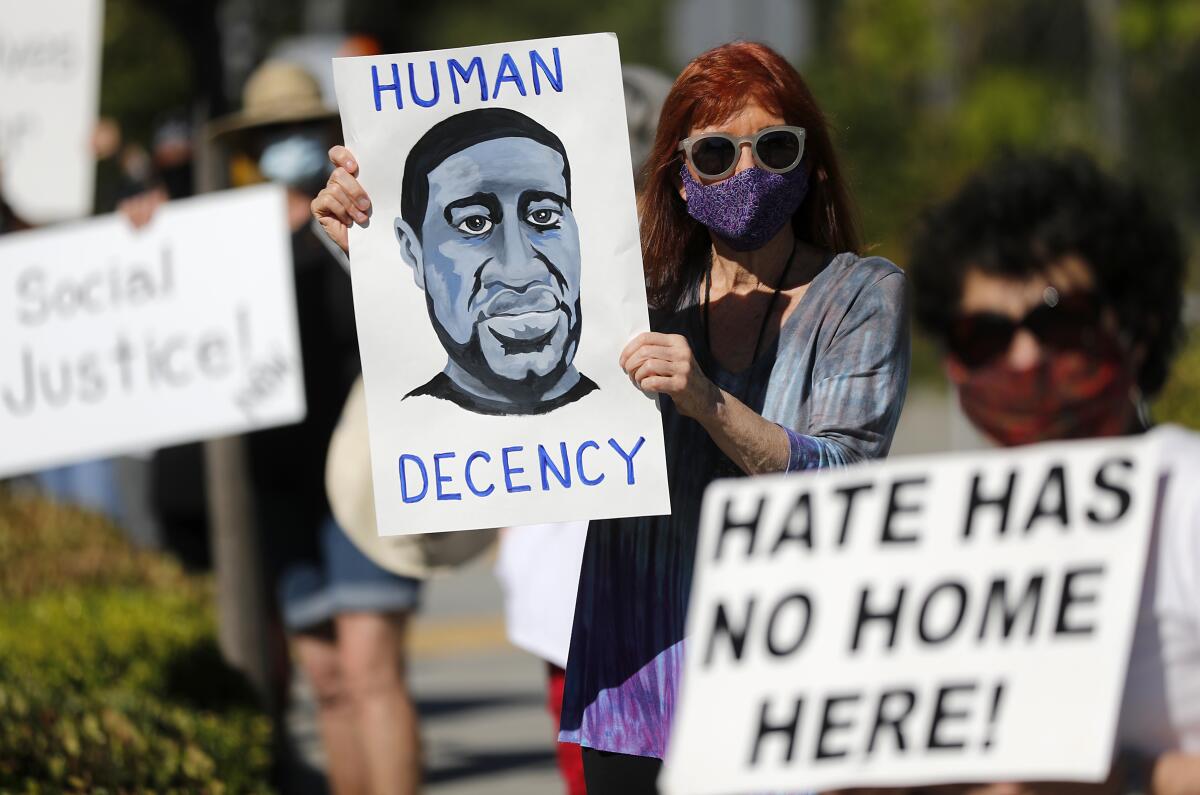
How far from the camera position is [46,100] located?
19.9 feet

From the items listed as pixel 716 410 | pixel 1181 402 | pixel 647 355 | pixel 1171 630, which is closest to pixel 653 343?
pixel 647 355

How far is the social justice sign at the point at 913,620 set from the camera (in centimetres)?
241

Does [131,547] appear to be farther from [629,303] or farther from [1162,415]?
[629,303]

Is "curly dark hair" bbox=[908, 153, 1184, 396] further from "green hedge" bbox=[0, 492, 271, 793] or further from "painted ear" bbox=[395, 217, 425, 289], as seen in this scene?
"green hedge" bbox=[0, 492, 271, 793]

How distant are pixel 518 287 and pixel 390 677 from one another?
93.0 inches

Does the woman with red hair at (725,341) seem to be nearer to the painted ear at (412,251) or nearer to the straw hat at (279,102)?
the painted ear at (412,251)

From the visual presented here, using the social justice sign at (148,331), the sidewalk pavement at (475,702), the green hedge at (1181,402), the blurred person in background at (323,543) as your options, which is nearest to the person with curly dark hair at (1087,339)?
the social justice sign at (148,331)

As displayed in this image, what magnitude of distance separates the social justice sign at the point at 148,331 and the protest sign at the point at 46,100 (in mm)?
903

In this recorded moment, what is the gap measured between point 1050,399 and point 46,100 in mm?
4272

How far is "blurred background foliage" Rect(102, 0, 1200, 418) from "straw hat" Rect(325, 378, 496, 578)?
41.2 feet

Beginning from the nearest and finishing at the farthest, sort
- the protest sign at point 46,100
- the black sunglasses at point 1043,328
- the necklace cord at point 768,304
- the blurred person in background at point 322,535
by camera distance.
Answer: the black sunglasses at point 1043,328 → the necklace cord at point 768,304 → the blurred person in background at point 322,535 → the protest sign at point 46,100

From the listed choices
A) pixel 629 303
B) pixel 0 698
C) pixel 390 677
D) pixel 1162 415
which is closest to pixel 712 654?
pixel 629 303

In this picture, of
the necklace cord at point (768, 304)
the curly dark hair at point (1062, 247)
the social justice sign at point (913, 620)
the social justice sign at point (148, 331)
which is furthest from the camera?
the social justice sign at point (148, 331)

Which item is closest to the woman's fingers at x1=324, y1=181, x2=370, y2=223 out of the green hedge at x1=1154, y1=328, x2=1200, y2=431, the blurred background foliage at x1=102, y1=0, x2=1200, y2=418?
the green hedge at x1=1154, y1=328, x2=1200, y2=431
